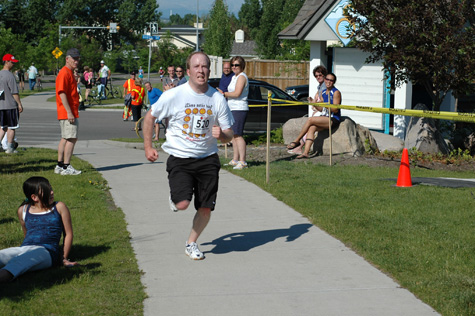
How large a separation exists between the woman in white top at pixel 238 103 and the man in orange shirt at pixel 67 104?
2.39 meters

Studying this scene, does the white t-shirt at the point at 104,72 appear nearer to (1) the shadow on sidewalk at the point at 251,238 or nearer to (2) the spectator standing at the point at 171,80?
(2) the spectator standing at the point at 171,80

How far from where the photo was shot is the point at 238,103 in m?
11.6

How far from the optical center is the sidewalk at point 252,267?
5.18 metres

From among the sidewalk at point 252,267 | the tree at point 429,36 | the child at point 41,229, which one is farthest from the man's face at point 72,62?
the tree at point 429,36

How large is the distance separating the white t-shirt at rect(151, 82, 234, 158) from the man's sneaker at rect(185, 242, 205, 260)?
85cm

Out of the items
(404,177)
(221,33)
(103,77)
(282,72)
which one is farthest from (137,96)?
(221,33)

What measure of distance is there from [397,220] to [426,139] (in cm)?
711

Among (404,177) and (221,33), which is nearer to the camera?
(404,177)

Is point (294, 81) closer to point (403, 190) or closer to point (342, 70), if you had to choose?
point (342, 70)

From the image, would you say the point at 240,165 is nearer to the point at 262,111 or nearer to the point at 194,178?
the point at 194,178

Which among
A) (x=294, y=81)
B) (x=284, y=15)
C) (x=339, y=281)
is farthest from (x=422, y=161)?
(x=284, y=15)

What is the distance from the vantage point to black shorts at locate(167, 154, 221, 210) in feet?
20.6

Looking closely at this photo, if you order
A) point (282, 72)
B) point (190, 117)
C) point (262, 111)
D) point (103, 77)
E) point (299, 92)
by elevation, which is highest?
point (282, 72)

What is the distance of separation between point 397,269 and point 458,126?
11.3m
